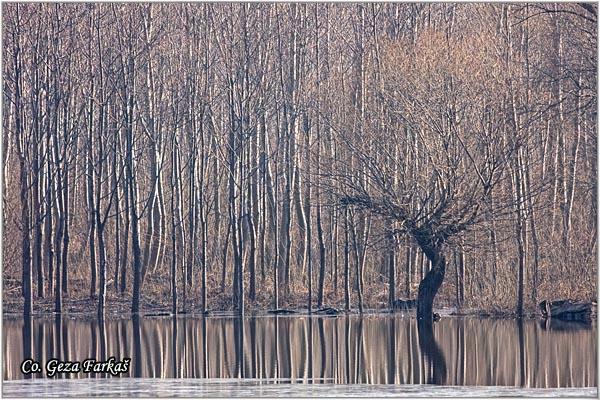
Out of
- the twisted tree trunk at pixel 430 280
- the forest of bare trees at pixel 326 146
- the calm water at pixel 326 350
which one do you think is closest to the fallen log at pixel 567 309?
the forest of bare trees at pixel 326 146

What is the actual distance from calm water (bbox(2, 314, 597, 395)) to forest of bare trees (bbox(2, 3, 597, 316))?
286 cm

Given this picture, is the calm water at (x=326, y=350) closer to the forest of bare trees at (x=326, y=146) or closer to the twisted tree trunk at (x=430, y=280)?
the twisted tree trunk at (x=430, y=280)

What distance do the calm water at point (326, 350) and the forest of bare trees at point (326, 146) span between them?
2857 millimetres

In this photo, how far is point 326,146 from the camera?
39.6 m

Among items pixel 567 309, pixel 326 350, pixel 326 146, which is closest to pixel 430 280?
pixel 567 309

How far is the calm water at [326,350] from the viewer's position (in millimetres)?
17266

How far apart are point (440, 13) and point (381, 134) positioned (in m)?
12.7

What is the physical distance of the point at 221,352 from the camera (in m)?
21.1

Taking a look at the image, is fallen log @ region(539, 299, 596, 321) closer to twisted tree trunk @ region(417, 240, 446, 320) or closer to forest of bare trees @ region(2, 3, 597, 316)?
forest of bare trees @ region(2, 3, 597, 316)

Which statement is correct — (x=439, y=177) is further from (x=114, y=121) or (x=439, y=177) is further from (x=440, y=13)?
(x=440, y=13)

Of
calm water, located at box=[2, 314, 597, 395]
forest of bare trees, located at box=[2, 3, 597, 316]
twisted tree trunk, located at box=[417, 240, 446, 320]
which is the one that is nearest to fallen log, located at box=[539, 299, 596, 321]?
forest of bare trees, located at box=[2, 3, 597, 316]

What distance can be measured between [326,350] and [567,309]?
891cm

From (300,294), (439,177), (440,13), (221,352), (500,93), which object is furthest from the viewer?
(440,13)

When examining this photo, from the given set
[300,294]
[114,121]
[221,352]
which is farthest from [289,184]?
[221,352]
